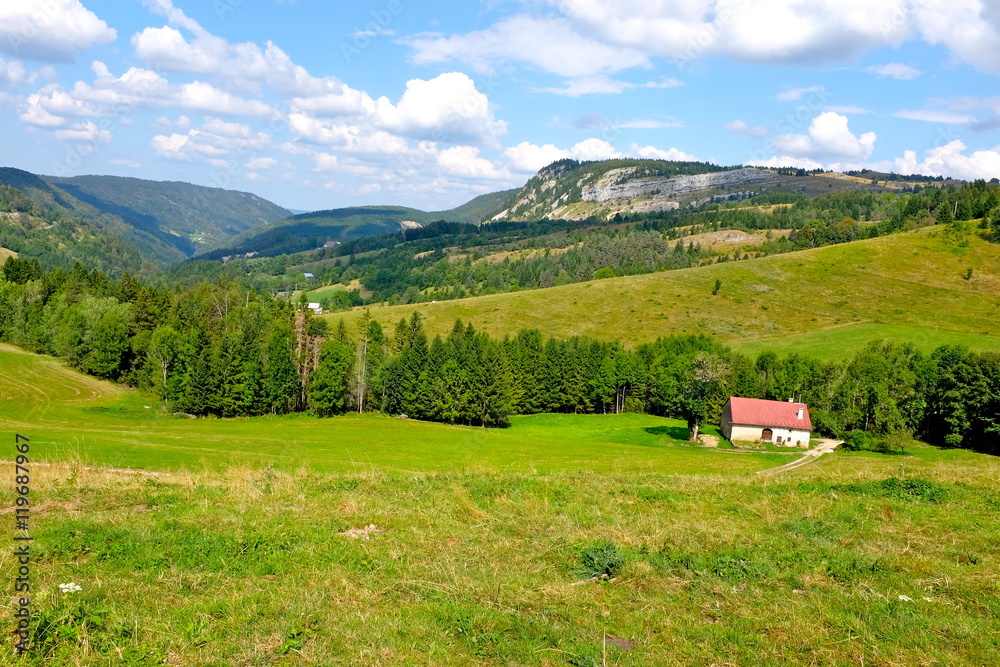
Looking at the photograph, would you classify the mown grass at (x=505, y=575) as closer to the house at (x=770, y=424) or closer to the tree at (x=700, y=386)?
the tree at (x=700, y=386)

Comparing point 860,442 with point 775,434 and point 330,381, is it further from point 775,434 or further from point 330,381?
point 330,381

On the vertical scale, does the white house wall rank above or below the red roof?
below

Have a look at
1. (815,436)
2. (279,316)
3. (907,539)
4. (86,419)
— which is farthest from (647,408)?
(907,539)

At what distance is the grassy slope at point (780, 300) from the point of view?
138000 millimetres

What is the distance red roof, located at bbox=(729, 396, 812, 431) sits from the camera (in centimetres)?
8288

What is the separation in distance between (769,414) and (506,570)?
3182 inches

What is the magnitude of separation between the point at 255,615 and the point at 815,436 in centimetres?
9664

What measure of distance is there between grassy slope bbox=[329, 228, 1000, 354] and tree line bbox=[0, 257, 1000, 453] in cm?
2534

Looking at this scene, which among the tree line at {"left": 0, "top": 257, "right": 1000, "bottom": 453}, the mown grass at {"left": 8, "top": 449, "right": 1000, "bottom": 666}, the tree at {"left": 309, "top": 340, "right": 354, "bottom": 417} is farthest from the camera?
the tree at {"left": 309, "top": 340, "right": 354, "bottom": 417}

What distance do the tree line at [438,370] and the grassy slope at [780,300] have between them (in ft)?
83.1

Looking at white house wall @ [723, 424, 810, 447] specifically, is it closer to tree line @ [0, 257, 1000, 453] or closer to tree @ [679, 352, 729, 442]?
tree @ [679, 352, 729, 442]

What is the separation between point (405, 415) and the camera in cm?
9894

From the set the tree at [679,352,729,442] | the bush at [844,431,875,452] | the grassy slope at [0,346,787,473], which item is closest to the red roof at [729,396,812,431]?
the tree at [679,352,729,442]

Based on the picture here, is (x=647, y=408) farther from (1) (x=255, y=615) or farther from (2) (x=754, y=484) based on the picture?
(1) (x=255, y=615)
